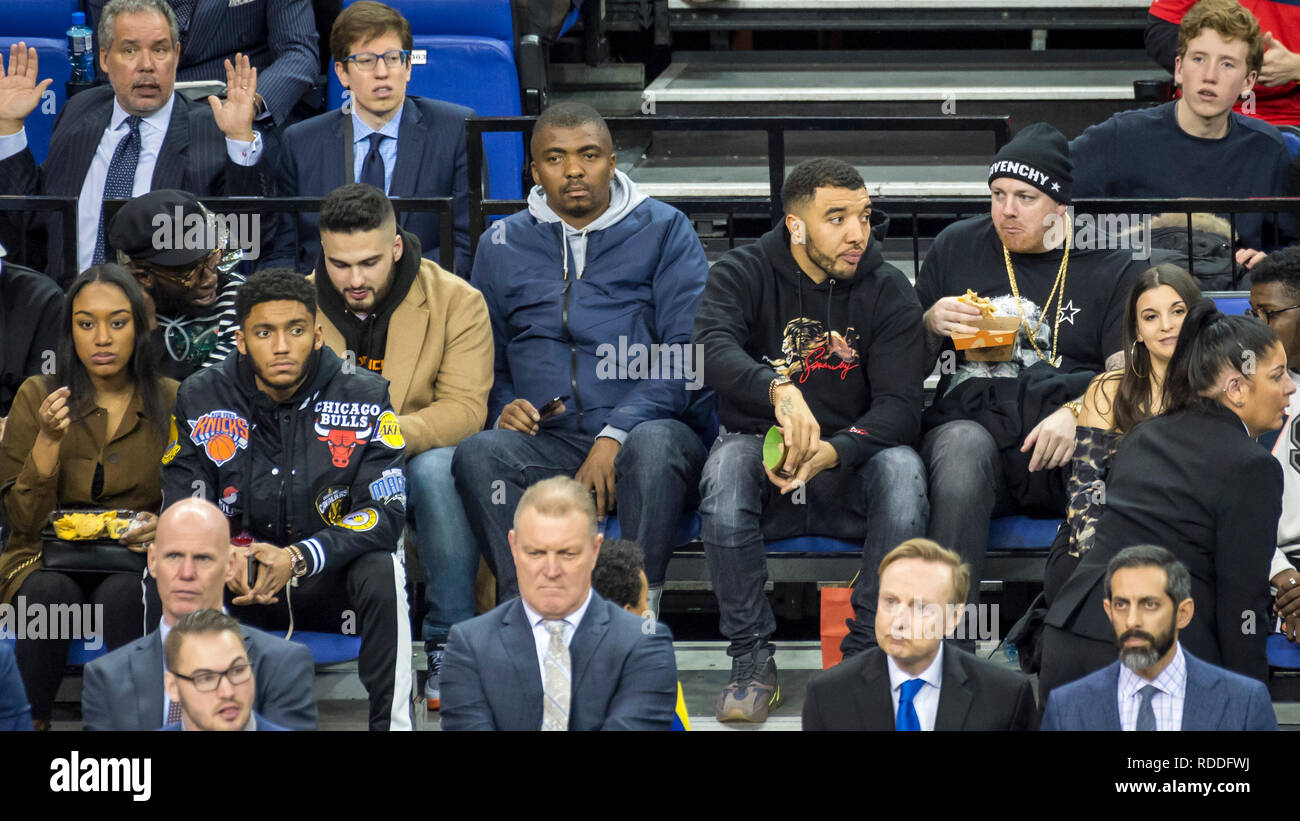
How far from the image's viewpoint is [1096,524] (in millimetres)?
4426

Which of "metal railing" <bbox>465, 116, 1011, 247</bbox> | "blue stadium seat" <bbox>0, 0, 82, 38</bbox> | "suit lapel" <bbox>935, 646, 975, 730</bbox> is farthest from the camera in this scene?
"blue stadium seat" <bbox>0, 0, 82, 38</bbox>

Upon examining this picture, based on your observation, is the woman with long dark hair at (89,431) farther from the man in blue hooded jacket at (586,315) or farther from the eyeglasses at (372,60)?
the eyeglasses at (372,60)

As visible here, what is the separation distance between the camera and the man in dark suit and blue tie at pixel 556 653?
387 centimetres

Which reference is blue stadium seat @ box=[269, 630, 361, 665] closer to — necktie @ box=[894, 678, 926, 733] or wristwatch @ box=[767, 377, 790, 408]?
wristwatch @ box=[767, 377, 790, 408]

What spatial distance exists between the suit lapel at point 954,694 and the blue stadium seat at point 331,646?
1562 mm

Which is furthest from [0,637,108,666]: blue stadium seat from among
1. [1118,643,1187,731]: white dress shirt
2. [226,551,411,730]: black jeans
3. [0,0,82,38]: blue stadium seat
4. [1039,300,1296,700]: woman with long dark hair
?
[0,0,82,38]: blue stadium seat

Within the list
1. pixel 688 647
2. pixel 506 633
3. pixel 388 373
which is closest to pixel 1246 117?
pixel 688 647

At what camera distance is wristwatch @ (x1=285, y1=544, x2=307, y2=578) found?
173 inches

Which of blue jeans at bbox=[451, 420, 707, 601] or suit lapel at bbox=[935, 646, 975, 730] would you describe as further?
blue jeans at bbox=[451, 420, 707, 601]

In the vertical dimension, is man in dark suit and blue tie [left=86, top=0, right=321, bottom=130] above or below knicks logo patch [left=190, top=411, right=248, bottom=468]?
above

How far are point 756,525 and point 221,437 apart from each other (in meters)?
1.43

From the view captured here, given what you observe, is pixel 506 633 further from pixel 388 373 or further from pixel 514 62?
pixel 514 62

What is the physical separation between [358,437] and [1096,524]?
191 centimetres

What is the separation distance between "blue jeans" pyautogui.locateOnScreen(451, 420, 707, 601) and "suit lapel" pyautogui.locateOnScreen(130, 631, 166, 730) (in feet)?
3.46
